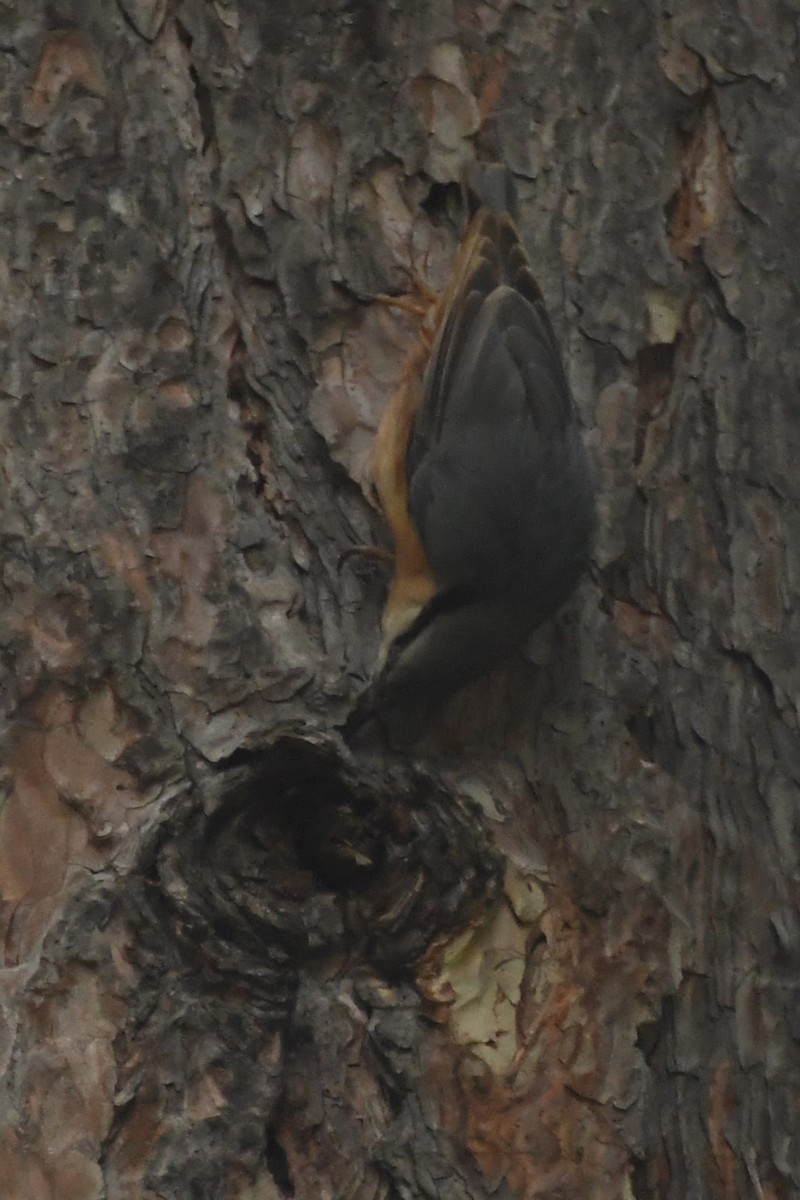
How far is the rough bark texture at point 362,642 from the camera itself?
2115 mm

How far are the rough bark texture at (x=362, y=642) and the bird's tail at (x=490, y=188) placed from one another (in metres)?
0.03

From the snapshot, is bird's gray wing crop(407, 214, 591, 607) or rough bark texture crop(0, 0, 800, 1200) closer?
rough bark texture crop(0, 0, 800, 1200)

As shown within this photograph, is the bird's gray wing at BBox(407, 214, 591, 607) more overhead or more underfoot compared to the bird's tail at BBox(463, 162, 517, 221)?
more underfoot

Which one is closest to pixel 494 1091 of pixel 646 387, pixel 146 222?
pixel 646 387

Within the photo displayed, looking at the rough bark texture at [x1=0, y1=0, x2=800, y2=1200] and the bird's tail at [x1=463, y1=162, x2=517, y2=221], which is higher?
the bird's tail at [x1=463, y1=162, x2=517, y2=221]

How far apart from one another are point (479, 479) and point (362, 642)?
46 cm

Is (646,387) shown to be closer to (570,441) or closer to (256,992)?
(570,441)

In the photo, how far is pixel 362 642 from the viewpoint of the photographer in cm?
228

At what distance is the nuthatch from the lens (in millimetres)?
2369

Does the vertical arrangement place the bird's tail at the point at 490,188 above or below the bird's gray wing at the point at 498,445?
above

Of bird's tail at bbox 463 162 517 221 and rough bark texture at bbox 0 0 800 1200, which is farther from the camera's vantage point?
bird's tail at bbox 463 162 517 221

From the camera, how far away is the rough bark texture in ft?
6.94

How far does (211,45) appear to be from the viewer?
7.81 feet

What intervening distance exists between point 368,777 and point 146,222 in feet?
2.63
